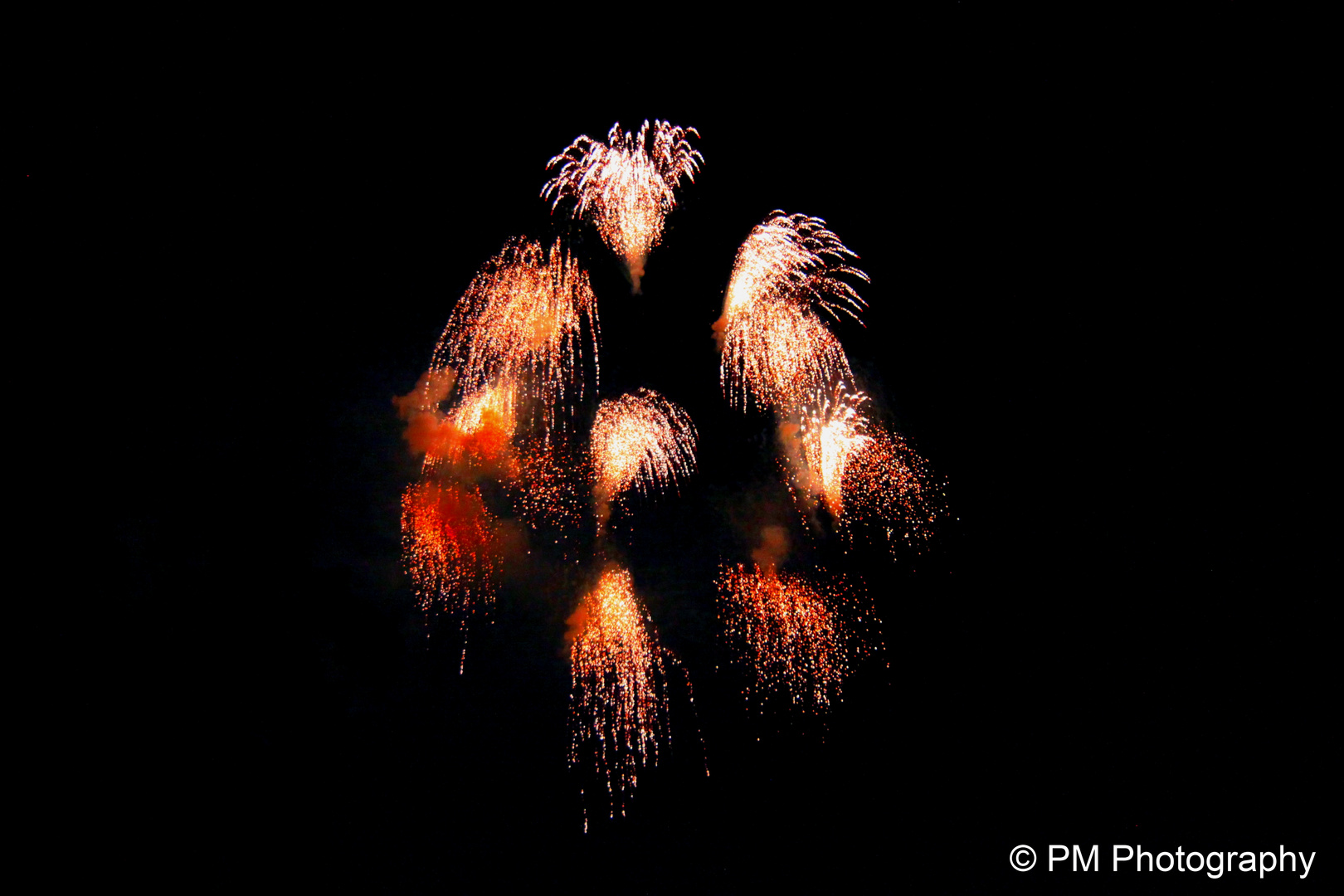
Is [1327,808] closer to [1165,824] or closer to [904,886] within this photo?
[1165,824]

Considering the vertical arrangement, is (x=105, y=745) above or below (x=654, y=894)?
above

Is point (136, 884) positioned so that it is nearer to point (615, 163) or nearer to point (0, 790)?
point (0, 790)

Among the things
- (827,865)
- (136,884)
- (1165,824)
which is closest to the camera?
(136,884)

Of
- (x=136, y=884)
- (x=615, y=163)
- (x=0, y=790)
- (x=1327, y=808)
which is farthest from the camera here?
(x=1327, y=808)

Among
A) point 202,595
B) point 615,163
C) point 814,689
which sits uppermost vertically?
point 615,163

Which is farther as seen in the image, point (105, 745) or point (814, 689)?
point (814, 689)

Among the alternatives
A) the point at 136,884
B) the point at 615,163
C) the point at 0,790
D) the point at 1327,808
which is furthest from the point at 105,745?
the point at 1327,808

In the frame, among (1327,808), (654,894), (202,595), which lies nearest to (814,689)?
(654,894)

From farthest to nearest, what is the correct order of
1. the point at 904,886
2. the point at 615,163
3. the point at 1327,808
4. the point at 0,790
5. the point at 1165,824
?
the point at 904,886 → the point at 1165,824 → the point at 1327,808 → the point at 0,790 → the point at 615,163

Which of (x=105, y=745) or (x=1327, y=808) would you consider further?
(x=1327, y=808)
